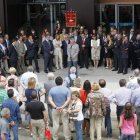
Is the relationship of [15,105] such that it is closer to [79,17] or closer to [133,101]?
[133,101]

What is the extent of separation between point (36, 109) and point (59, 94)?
1032mm

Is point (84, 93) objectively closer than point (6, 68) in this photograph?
Yes

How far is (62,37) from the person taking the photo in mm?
23062

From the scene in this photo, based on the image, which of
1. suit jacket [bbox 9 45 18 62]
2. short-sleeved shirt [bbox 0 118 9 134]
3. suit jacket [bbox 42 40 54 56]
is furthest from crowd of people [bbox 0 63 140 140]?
suit jacket [bbox 42 40 54 56]

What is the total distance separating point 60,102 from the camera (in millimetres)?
13508

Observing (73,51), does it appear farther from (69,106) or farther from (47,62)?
(69,106)

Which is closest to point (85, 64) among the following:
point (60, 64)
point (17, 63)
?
point (60, 64)

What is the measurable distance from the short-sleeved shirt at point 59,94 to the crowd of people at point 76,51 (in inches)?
322

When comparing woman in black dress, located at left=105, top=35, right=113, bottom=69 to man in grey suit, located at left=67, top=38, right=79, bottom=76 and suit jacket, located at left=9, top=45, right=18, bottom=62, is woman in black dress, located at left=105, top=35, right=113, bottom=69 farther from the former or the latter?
suit jacket, located at left=9, top=45, right=18, bottom=62

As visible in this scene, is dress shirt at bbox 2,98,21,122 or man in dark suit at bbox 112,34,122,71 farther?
man in dark suit at bbox 112,34,122,71

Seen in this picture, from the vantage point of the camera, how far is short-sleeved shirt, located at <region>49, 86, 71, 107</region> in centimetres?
1343

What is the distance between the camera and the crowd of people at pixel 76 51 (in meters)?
21.8

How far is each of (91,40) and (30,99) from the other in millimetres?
9501

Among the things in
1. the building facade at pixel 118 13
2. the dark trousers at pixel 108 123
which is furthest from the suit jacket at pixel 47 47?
the dark trousers at pixel 108 123
